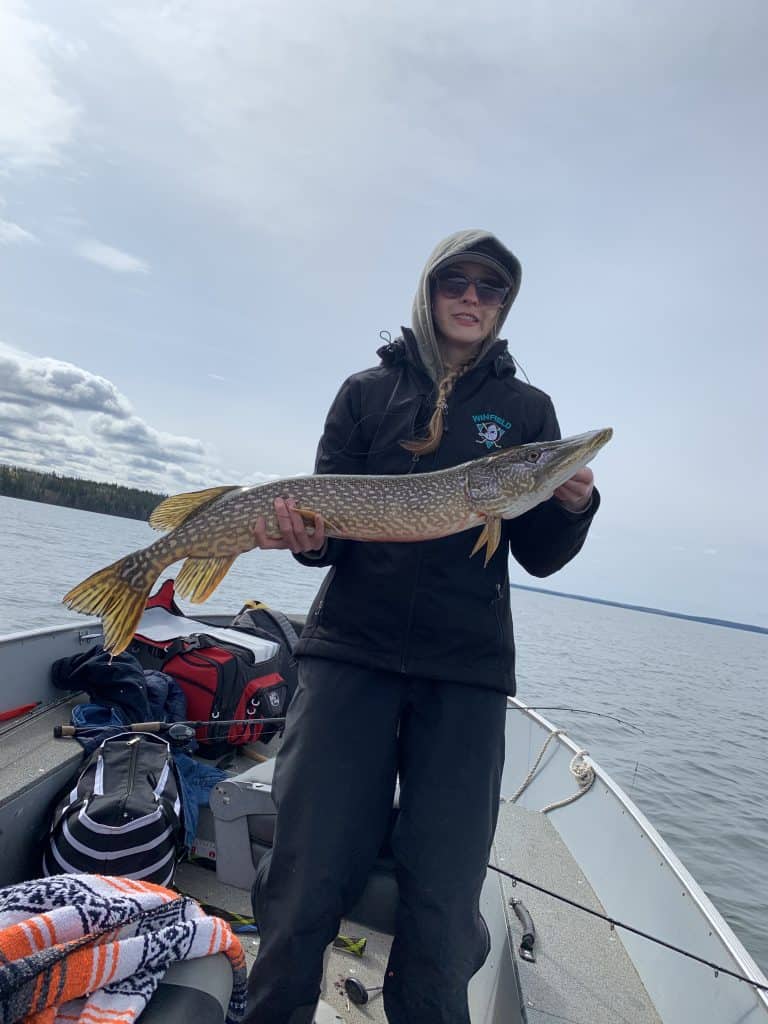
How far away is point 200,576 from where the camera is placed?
2.76 metres

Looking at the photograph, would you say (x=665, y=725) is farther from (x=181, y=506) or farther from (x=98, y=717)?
(x=181, y=506)

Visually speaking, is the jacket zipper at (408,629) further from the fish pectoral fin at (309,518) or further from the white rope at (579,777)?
the white rope at (579,777)

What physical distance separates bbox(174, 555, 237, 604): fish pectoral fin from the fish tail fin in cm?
11

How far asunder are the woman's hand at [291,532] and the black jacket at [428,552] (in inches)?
2.5

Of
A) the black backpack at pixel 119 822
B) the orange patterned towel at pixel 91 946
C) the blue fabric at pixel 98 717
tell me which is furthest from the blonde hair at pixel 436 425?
the blue fabric at pixel 98 717

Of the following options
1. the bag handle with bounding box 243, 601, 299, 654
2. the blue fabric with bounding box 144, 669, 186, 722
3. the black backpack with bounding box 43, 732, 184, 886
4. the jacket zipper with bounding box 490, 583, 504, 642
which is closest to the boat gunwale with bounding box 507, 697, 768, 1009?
the jacket zipper with bounding box 490, 583, 504, 642

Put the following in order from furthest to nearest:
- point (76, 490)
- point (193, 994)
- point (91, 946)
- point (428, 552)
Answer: point (76, 490) → point (428, 552) → point (193, 994) → point (91, 946)

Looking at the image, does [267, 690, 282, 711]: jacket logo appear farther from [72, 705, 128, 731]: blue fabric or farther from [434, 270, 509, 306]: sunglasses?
[434, 270, 509, 306]: sunglasses

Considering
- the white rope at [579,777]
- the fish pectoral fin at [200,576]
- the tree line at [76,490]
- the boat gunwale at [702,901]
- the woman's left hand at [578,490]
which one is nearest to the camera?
the boat gunwale at [702,901]

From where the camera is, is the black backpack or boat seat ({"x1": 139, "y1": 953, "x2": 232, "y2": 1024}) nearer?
boat seat ({"x1": 139, "y1": 953, "x2": 232, "y2": 1024})

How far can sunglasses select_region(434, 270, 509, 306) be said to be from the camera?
2.69 metres

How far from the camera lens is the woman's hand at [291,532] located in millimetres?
2559

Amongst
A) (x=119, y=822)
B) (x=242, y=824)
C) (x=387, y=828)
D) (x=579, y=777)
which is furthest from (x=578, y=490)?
(x=579, y=777)

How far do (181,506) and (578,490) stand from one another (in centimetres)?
173
